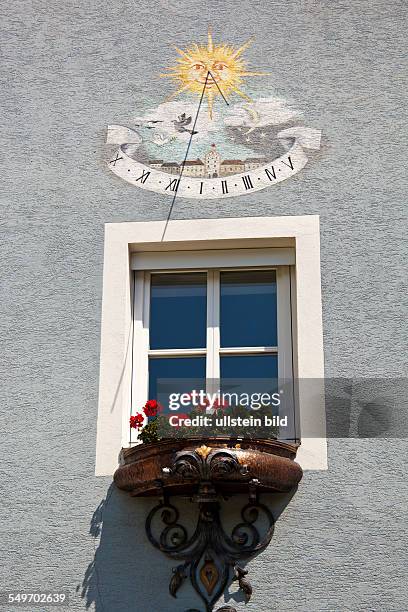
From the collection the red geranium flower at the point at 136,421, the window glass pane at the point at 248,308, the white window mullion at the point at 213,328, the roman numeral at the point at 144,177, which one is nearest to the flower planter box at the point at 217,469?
the red geranium flower at the point at 136,421

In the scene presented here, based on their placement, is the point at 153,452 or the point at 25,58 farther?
the point at 25,58

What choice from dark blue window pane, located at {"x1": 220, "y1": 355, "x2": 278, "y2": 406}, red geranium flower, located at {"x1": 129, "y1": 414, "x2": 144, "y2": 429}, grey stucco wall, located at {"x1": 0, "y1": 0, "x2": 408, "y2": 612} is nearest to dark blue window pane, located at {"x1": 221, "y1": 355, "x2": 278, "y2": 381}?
dark blue window pane, located at {"x1": 220, "y1": 355, "x2": 278, "y2": 406}

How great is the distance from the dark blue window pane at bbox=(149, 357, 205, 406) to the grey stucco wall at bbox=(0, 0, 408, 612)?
0.43 meters

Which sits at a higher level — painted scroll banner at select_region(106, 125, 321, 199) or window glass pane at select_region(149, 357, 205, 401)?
painted scroll banner at select_region(106, 125, 321, 199)

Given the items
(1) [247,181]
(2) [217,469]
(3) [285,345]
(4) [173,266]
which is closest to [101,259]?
(4) [173,266]

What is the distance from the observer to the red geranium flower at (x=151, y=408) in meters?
7.95

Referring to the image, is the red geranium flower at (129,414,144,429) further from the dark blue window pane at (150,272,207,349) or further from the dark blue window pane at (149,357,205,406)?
the dark blue window pane at (150,272,207,349)

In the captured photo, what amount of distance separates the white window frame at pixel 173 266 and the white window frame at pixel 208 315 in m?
0.03

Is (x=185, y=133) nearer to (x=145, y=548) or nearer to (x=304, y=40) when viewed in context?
(x=304, y=40)

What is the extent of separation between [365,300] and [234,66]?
2.07 m

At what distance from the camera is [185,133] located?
8.98 meters

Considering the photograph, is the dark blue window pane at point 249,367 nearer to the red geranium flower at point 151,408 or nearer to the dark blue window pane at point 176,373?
the dark blue window pane at point 176,373

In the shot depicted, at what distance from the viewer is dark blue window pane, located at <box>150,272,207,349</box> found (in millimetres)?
8562

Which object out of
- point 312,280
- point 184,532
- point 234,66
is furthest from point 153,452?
point 234,66
